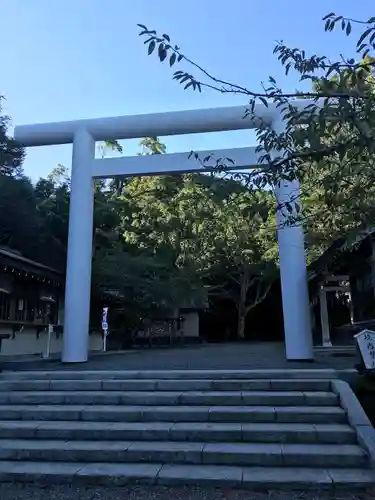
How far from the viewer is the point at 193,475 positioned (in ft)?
Answer: 13.1

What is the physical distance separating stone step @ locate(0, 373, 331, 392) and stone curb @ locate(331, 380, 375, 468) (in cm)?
25

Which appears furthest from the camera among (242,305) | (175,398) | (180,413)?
(242,305)

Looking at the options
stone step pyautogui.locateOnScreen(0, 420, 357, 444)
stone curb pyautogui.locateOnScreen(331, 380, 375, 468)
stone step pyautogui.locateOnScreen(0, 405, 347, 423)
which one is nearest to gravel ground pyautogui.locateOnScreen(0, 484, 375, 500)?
stone curb pyautogui.locateOnScreen(331, 380, 375, 468)

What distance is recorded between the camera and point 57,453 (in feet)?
14.8

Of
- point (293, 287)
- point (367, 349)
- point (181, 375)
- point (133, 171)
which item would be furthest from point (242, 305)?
point (367, 349)

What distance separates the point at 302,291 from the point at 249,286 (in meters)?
15.8

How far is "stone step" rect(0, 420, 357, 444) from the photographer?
454 cm

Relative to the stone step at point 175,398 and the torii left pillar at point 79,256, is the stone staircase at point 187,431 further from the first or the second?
the torii left pillar at point 79,256

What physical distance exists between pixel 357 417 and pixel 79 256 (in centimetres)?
637

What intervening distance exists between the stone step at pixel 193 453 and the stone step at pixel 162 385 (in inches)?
49.9

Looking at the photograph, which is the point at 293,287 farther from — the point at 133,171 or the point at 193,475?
the point at 193,475

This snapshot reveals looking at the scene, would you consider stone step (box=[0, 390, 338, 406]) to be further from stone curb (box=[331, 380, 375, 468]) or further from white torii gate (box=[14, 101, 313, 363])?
white torii gate (box=[14, 101, 313, 363])

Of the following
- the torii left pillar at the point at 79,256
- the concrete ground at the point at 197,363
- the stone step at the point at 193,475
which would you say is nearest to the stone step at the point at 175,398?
the stone step at the point at 193,475

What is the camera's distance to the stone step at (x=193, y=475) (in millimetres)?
3771
